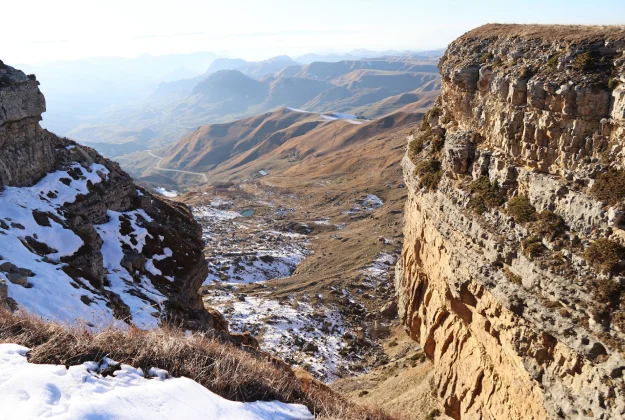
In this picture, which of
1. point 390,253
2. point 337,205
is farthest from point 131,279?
point 337,205

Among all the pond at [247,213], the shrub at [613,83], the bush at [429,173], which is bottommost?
the pond at [247,213]

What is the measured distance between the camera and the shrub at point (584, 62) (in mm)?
14164

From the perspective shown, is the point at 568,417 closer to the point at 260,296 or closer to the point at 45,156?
the point at 45,156

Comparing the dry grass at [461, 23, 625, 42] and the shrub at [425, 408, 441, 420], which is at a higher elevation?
the dry grass at [461, 23, 625, 42]

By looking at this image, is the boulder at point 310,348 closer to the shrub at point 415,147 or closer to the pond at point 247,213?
the shrub at point 415,147

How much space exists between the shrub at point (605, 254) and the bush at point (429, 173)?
879cm

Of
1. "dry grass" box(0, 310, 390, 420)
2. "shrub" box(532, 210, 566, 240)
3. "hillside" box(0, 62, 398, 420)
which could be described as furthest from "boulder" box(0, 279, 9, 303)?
"shrub" box(532, 210, 566, 240)

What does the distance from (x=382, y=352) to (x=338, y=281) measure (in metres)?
Answer: 14.6

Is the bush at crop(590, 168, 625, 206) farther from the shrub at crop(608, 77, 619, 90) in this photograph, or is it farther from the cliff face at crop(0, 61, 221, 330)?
the cliff face at crop(0, 61, 221, 330)

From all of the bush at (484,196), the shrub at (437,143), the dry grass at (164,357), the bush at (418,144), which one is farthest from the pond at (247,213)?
the dry grass at (164,357)

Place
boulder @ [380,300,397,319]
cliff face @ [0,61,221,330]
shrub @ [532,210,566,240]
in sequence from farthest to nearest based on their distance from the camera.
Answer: boulder @ [380,300,397,319] < cliff face @ [0,61,221,330] < shrub @ [532,210,566,240]

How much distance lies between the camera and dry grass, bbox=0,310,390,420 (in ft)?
29.0

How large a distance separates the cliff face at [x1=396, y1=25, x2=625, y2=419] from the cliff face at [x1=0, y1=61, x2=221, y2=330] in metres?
13.8

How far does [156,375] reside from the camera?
8805 millimetres
